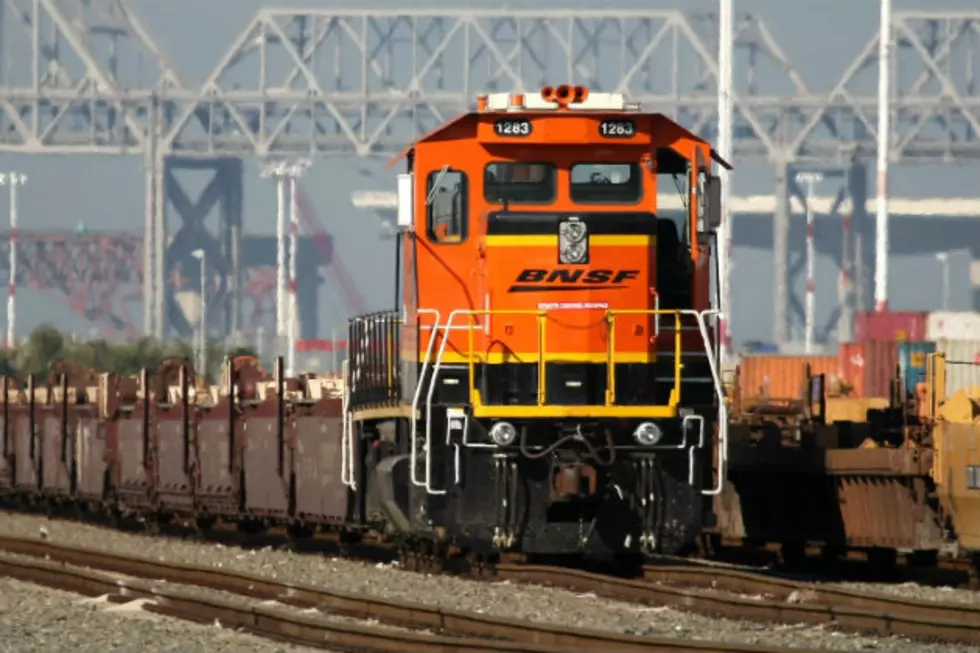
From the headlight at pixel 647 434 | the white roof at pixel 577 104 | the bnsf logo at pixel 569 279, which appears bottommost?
the headlight at pixel 647 434

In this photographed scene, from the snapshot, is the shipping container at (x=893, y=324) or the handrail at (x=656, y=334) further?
the shipping container at (x=893, y=324)

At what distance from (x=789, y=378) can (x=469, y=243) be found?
34.1 m

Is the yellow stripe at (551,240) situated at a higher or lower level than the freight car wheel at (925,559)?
higher

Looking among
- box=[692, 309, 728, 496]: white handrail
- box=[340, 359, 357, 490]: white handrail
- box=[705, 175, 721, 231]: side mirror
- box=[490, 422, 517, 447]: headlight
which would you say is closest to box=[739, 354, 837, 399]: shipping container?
box=[340, 359, 357, 490]: white handrail

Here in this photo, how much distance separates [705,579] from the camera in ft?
63.4

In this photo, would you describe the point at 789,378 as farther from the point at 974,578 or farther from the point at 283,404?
the point at 974,578

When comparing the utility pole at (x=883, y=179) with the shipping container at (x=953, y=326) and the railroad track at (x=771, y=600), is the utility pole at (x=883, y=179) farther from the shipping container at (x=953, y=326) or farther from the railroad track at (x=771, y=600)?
the railroad track at (x=771, y=600)

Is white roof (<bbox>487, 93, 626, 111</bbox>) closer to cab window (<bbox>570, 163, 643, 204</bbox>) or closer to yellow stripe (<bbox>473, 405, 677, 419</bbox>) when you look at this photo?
cab window (<bbox>570, 163, 643, 204</bbox>)

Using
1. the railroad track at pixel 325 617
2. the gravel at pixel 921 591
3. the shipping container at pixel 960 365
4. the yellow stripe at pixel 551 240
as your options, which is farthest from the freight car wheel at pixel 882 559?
the shipping container at pixel 960 365

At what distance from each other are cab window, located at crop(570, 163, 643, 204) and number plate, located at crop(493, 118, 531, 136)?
0.56 m

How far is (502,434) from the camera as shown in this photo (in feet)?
62.8

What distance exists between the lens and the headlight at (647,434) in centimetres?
1920

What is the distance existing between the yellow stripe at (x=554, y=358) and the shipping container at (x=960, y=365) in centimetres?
1828

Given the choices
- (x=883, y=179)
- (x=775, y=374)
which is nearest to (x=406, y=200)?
(x=775, y=374)
